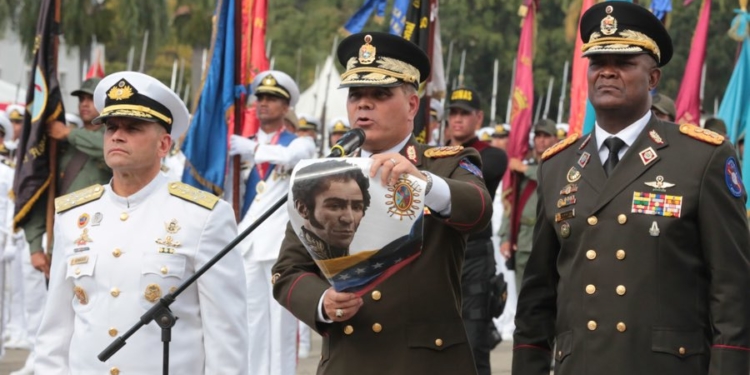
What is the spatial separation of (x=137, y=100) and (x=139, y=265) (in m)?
0.64

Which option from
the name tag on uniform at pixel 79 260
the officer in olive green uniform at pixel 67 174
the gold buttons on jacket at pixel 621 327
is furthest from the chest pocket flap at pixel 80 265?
the officer in olive green uniform at pixel 67 174

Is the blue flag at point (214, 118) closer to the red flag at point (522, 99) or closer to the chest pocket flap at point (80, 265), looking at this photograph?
the red flag at point (522, 99)

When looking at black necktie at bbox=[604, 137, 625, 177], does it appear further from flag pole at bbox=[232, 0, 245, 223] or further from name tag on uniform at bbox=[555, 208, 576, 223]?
flag pole at bbox=[232, 0, 245, 223]

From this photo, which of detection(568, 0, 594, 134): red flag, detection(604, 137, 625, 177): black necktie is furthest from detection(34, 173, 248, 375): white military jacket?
detection(568, 0, 594, 134): red flag

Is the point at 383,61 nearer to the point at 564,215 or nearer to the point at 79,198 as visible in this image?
the point at 564,215

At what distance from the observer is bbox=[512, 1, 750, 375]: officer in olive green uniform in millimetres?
4840

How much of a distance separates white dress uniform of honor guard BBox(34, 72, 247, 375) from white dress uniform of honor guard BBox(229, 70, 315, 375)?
17.3 feet

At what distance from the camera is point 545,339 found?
524 cm

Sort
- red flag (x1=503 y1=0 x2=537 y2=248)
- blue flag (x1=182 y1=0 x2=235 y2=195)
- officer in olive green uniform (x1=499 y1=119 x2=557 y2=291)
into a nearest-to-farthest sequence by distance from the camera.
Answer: blue flag (x1=182 y1=0 x2=235 y2=195) → red flag (x1=503 y1=0 x2=537 y2=248) → officer in olive green uniform (x1=499 y1=119 x2=557 y2=291)

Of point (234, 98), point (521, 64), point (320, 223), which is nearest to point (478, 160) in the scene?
point (320, 223)

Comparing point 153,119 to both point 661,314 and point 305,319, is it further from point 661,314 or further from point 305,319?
point 661,314

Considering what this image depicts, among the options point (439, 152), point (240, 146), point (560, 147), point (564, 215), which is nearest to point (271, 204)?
point (240, 146)

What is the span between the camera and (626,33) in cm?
509

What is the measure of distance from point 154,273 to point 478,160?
1322 millimetres
